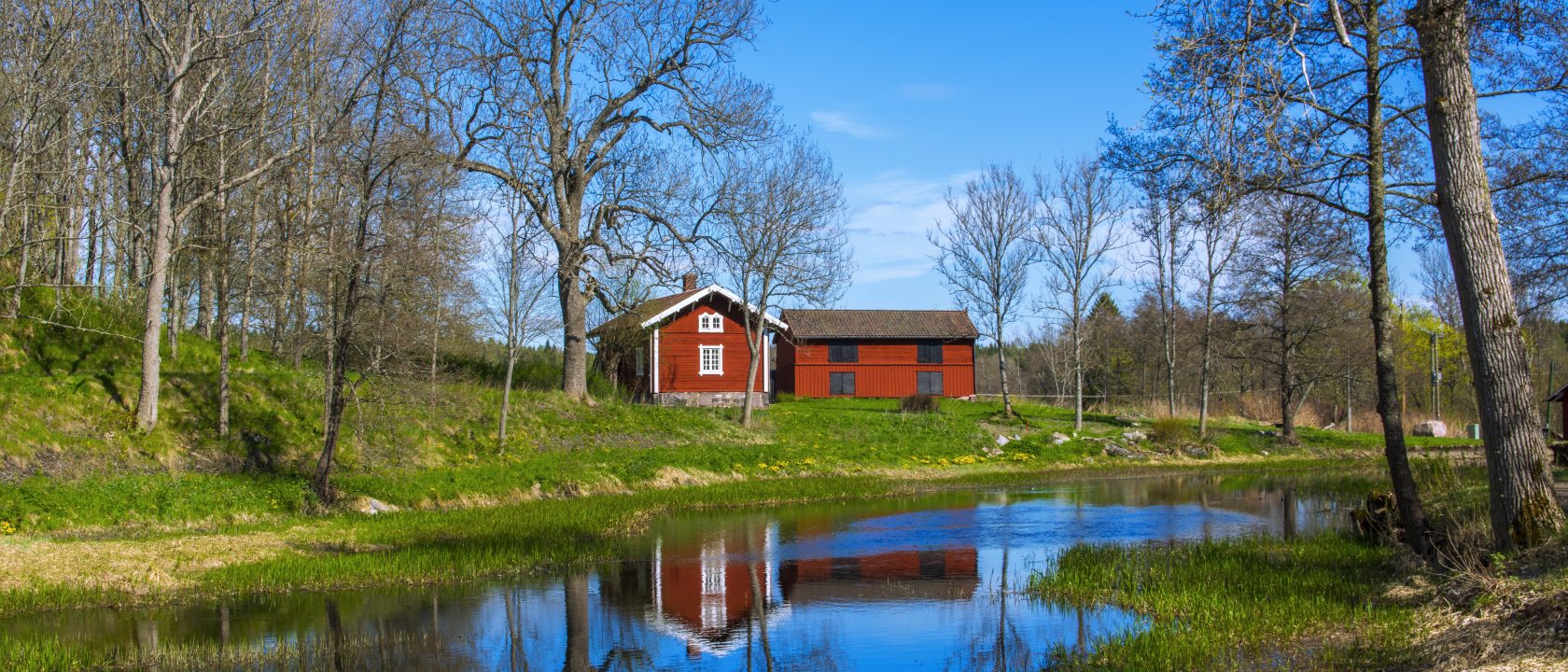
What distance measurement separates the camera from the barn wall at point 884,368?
54.0 m

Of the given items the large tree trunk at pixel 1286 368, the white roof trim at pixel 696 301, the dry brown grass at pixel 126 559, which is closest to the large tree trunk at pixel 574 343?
the white roof trim at pixel 696 301

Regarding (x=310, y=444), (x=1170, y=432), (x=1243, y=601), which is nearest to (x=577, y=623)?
(x=1243, y=601)

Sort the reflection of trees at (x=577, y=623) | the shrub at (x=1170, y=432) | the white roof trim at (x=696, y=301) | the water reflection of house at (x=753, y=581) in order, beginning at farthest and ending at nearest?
the white roof trim at (x=696, y=301) < the shrub at (x=1170, y=432) < the water reflection of house at (x=753, y=581) < the reflection of trees at (x=577, y=623)

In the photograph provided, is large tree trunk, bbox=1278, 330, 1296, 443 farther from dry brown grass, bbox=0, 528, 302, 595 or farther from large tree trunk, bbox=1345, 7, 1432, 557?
dry brown grass, bbox=0, 528, 302, 595

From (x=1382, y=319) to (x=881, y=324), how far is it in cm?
4255

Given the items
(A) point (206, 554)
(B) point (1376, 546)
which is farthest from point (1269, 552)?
(A) point (206, 554)

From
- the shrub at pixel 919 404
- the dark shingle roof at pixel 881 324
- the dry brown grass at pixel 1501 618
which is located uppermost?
the dark shingle roof at pixel 881 324

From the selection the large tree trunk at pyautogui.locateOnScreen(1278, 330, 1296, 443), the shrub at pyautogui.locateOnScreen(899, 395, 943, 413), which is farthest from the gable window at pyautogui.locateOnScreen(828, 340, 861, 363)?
the large tree trunk at pyautogui.locateOnScreen(1278, 330, 1296, 443)

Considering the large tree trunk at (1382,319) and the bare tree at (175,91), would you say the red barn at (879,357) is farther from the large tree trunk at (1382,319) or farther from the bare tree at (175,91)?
the large tree trunk at (1382,319)

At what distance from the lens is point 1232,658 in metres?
9.04

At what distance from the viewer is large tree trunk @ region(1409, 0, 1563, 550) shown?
10539 mm

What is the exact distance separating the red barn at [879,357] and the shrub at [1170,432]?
696 inches

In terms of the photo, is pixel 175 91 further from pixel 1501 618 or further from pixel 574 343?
pixel 1501 618

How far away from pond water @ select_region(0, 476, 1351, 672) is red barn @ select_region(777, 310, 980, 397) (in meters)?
35.0
